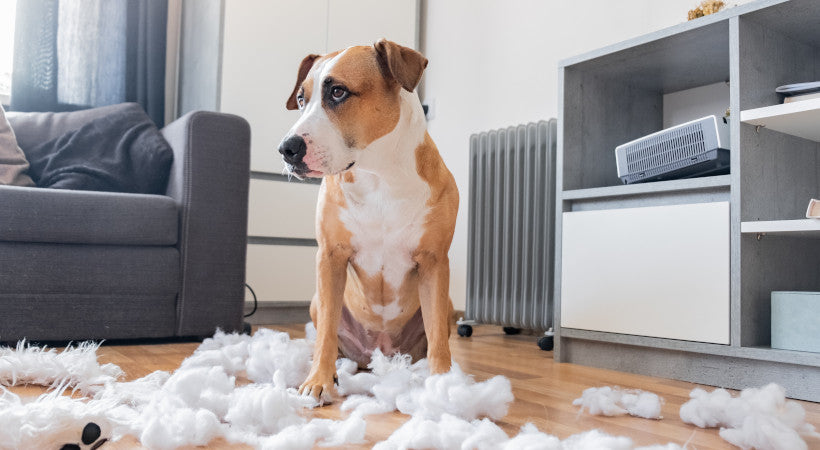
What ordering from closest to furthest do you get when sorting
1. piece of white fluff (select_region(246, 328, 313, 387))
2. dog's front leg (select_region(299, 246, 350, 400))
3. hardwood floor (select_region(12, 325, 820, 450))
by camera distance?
1. hardwood floor (select_region(12, 325, 820, 450))
2. dog's front leg (select_region(299, 246, 350, 400))
3. piece of white fluff (select_region(246, 328, 313, 387))

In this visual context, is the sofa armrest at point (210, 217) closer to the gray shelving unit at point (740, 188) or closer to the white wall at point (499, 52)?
the gray shelving unit at point (740, 188)

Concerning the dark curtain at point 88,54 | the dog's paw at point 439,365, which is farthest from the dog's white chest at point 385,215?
the dark curtain at point 88,54

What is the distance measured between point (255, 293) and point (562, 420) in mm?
2078

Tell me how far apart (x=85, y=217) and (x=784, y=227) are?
1901mm

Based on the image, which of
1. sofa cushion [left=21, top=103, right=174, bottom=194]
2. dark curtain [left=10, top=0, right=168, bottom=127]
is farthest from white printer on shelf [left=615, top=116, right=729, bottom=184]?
dark curtain [left=10, top=0, right=168, bottom=127]

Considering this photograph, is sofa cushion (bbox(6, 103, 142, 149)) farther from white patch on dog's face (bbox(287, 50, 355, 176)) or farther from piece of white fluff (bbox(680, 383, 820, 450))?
piece of white fluff (bbox(680, 383, 820, 450))

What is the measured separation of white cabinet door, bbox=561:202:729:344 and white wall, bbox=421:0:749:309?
93cm

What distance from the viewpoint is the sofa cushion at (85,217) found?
6.22ft

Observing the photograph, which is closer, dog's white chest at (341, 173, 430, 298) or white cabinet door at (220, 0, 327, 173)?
dog's white chest at (341, 173, 430, 298)

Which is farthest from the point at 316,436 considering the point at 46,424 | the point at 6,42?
the point at 6,42

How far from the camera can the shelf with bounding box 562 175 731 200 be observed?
5.16 feet

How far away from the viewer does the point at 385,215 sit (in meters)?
1.35

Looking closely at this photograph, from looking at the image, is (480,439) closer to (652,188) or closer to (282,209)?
(652,188)

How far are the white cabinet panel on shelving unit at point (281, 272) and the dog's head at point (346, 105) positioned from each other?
1783mm
